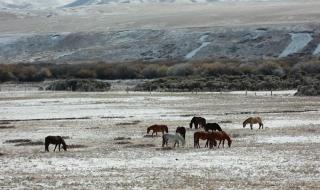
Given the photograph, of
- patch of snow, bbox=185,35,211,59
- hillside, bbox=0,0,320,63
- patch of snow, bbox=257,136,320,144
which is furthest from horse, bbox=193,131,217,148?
patch of snow, bbox=185,35,211,59

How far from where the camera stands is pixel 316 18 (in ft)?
462

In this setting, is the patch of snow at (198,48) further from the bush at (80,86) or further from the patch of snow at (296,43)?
the bush at (80,86)

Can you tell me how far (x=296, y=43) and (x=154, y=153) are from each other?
100084mm

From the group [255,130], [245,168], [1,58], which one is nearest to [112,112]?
[255,130]

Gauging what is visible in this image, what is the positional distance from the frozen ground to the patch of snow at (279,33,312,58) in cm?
7423

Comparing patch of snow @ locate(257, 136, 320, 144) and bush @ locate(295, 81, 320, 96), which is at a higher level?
bush @ locate(295, 81, 320, 96)

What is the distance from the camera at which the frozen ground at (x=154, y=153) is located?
1708 cm

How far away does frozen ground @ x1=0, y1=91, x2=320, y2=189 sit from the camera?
56.0 ft

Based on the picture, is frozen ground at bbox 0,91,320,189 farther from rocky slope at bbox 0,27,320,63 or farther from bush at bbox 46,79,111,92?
rocky slope at bbox 0,27,320,63

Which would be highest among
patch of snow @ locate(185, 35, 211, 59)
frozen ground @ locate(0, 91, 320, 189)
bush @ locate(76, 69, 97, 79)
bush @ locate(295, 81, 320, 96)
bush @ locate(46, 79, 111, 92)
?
patch of snow @ locate(185, 35, 211, 59)

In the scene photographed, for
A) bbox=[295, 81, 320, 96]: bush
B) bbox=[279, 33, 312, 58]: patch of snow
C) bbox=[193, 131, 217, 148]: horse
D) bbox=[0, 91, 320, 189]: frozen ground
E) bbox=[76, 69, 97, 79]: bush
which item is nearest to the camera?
bbox=[0, 91, 320, 189]: frozen ground

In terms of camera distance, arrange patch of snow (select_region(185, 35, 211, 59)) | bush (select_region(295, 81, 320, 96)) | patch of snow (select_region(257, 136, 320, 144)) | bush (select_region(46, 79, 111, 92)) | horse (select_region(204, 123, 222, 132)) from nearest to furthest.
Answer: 1. patch of snow (select_region(257, 136, 320, 144))
2. horse (select_region(204, 123, 222, 132))
3. bush (select_region(295, 81, 320, 96))
4. bush (select_region(46, 79, 111, 92))
5. patch of snow (select_region(185, 35, 211, 59))

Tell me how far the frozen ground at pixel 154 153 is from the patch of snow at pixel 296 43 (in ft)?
244

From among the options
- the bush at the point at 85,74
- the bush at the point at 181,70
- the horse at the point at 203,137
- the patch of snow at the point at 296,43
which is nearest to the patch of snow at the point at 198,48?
the patch of snow at the point at 296,43
